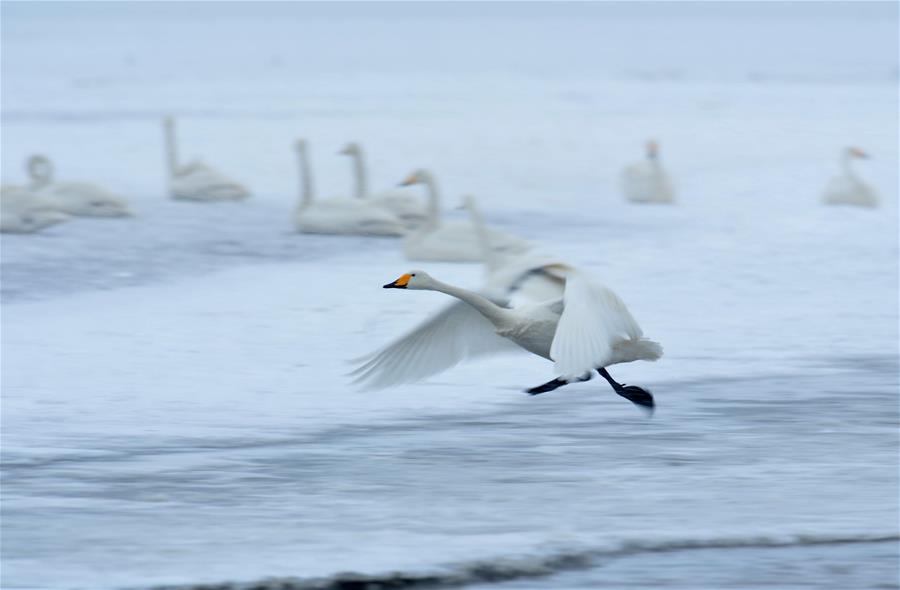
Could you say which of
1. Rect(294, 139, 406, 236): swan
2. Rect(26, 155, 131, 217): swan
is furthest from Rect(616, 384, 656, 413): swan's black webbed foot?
Rect(26, 155, 131, 217): swan

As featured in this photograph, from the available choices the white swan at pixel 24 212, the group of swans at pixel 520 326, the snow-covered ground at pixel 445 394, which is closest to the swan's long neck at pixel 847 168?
the snow-covered ground at pixel 445 394

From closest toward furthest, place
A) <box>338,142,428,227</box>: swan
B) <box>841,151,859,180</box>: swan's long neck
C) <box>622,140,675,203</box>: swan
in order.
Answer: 1. <box>338,142,428,227</box>: swan
2. <box>841,151,859,180</box>: swan's long neck
3. <box>622,140,675,203</box>: swan

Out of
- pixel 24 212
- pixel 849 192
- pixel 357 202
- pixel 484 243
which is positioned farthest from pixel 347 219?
pixel 849 192

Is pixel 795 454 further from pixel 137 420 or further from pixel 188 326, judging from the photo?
pixel 188 326

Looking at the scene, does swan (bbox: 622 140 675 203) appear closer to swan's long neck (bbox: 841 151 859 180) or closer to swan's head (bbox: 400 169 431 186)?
swan's long neck (bbox: 841 151 859 180)

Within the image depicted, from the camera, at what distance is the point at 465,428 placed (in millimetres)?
5707

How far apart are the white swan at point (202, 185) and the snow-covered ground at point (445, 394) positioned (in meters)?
0.21

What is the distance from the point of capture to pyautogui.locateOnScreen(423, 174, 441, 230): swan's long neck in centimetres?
1028

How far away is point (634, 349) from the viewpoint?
5602mm

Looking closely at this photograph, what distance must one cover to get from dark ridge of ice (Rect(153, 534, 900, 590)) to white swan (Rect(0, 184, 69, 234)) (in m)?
7.58

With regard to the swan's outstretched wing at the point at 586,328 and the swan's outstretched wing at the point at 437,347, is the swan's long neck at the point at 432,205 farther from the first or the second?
the swan's outstretched wing at the point at 586,328

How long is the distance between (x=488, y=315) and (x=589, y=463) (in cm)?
68

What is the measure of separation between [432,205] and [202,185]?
3030mm

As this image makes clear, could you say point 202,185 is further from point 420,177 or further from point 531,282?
point 531,282
